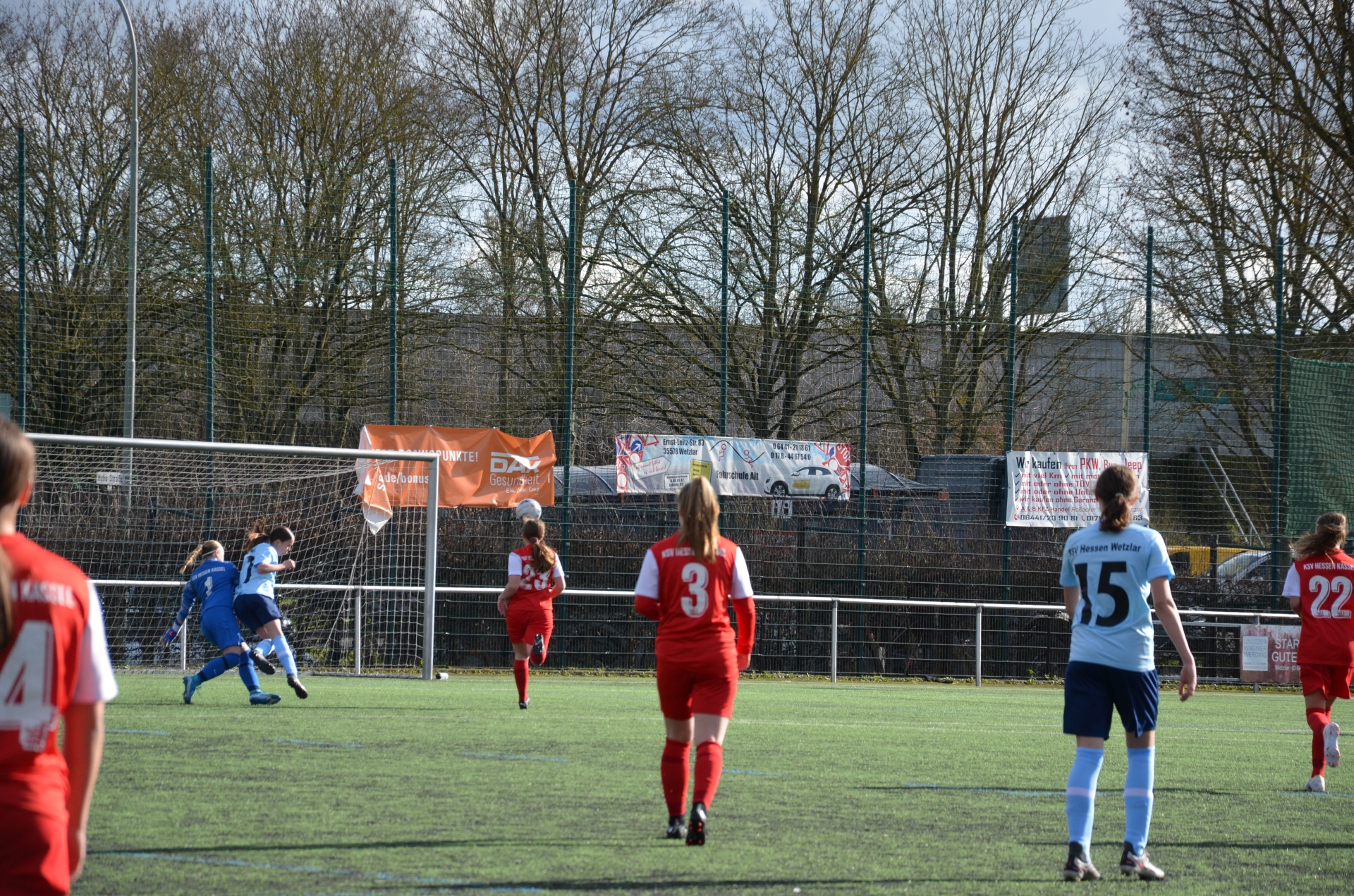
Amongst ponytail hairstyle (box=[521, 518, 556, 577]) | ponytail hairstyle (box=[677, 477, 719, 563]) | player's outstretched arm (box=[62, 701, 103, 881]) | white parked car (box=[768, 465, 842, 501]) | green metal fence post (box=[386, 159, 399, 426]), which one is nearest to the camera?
player's outstretched arm (box=[62, 701, 103, 881])

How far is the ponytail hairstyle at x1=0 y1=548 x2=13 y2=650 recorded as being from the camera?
2.80 m

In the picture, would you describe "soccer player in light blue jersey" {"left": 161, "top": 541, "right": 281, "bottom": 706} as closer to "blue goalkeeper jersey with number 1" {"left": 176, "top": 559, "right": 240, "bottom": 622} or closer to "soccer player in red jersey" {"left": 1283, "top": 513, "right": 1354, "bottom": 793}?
"blue goalkeeper jersey with number 1" {"left": 176, "top": 559, "right": 240, "bottom": 622}

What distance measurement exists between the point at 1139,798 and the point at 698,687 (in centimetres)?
197

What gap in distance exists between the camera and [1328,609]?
9461 mm

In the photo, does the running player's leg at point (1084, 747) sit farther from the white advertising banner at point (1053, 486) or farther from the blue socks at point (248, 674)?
the white advertising banner at point (1053, 486)

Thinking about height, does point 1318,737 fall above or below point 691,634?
below

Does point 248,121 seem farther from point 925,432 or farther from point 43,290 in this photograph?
→ point 925,432

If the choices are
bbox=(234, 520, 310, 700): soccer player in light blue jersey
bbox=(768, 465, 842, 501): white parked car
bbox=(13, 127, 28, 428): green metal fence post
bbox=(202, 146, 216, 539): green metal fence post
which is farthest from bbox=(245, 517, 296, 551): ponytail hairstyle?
bbox=(768, 465, 842, 501): white parked car

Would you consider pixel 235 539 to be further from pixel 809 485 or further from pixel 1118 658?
pixel 1118 658

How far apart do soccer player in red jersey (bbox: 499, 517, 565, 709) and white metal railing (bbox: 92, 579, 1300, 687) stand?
3.78 metres

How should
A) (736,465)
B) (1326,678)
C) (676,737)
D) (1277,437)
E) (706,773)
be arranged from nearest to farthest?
(706,773), (676,737), (1326,678), (736,465), (1277,437)

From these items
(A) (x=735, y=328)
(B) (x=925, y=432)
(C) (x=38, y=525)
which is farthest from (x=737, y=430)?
(C) (x=38, y=525)

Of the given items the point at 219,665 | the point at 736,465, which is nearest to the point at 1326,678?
the point at 219,665

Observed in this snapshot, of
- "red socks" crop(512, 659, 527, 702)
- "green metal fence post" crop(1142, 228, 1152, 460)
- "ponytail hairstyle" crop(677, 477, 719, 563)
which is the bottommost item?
"red socks" crop(512, 659, 527, 702)
